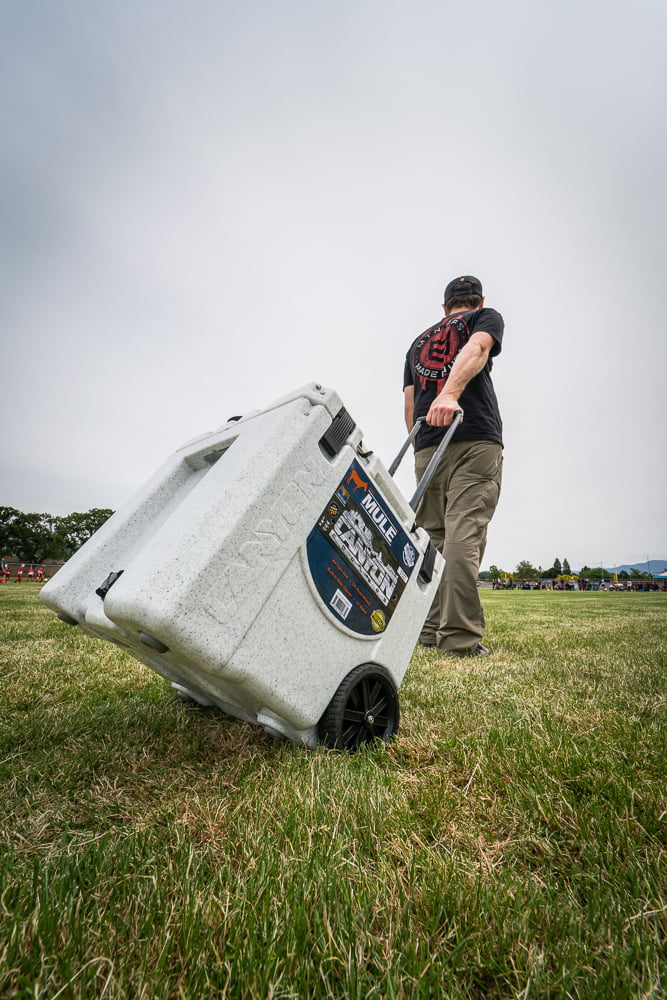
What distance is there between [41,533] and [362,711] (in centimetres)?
6913

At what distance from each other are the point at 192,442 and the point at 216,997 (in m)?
1.92

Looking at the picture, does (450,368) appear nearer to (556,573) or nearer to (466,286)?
(466,286)

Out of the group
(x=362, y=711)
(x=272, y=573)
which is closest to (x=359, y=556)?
(x=272, y=573)

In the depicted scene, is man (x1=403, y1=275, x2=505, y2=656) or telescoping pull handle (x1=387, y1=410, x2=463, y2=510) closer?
telescoping pull handle (x1=387, y1=410, x2=463, y2=510)

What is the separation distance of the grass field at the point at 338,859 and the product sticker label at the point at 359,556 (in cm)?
47

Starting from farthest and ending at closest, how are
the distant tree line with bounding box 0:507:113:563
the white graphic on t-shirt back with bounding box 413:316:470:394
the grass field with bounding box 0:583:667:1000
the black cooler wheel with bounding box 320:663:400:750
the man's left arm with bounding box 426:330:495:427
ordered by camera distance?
the distant tree line with bounding box 0:507:113:563 → the white graphic on t-shirt back with bounding box 413:316:470:394 → the man's left arm with bounding box 426:330:495:427 → the black cooler wheel with bounding box 320:663:400:750 → the grass field with bounding box 0:583:667:1000

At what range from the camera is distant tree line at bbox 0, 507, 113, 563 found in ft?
187

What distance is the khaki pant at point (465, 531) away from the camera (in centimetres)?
343

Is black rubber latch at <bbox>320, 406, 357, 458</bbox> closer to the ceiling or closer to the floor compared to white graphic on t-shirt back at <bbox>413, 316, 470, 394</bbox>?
closer to the floor

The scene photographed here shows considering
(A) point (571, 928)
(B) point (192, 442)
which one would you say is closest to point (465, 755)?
(A) point (571, 928)

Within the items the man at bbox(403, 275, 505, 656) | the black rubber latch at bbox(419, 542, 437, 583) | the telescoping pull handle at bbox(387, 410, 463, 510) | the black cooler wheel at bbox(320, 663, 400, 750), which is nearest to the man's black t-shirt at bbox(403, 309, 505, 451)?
the man at bbox(403, 275, 505, 656)

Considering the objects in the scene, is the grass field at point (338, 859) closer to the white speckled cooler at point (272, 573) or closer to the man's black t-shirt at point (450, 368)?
the white speckled cooler at point (272, 573)

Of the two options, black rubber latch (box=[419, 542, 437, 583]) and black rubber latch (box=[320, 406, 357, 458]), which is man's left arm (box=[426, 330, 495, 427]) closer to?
black rubber latch (box=[419, 542, 437, 583])

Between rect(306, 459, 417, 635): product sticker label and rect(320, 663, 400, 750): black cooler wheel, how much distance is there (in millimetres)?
160
